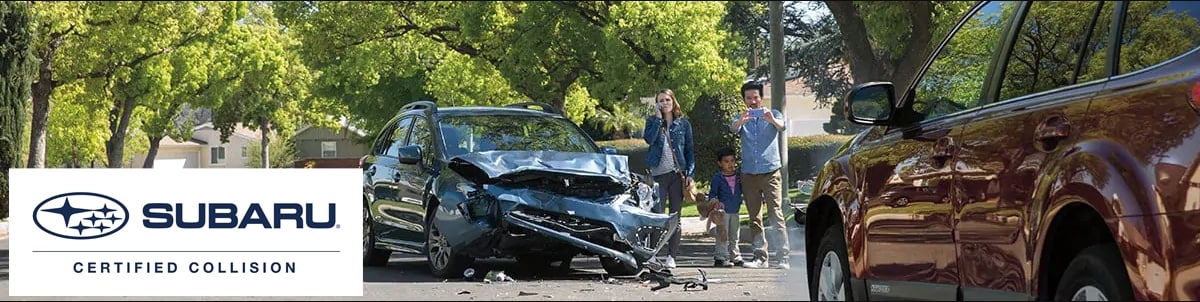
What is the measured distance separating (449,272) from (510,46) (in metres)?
21.7

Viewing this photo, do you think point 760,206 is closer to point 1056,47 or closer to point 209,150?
point 1056,47

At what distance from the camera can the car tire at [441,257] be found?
39.3 feet

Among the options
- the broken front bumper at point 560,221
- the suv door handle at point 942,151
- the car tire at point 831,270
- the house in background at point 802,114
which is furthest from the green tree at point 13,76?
the house in background at point 802,114

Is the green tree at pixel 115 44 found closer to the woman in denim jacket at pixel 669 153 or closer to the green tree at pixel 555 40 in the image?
the green tree at pixel 555 40

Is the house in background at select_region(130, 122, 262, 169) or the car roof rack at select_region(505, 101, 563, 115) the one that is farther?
the house in background at select_region(130, 122, 262, 169)

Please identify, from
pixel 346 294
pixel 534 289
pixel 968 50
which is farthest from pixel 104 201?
pixel 968 50

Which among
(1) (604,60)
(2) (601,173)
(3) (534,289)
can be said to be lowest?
(3) (534,289)

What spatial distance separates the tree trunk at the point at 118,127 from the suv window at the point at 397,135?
36581 mm

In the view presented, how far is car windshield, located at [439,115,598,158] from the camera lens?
12.8 m

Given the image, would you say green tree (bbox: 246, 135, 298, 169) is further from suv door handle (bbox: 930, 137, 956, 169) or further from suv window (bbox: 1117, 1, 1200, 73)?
suv window (bbox: 1117, 1, 1200, 73)

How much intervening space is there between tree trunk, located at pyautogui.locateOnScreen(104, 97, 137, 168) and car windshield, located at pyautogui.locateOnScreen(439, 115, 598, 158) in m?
37.5

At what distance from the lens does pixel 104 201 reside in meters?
9.71

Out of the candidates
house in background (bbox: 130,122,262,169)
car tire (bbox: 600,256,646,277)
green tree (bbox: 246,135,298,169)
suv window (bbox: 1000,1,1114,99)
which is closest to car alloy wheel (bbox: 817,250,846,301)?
suv window (bbox: 1000,1,1114,99)

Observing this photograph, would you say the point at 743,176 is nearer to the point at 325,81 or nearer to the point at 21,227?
the point at 21,227
